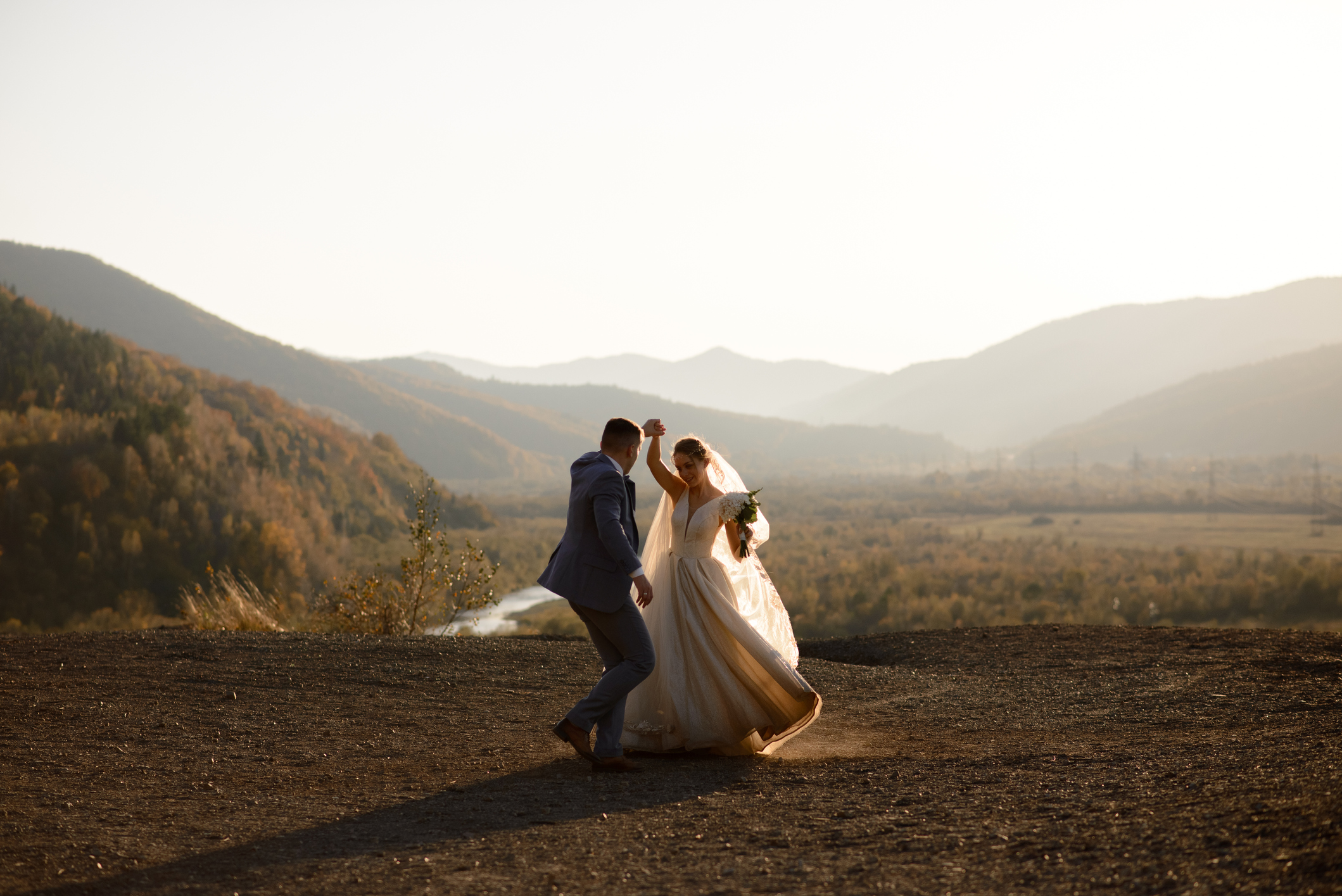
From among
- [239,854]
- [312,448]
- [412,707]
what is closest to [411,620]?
[412,707]

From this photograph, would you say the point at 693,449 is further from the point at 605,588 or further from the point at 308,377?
the point at 308,377

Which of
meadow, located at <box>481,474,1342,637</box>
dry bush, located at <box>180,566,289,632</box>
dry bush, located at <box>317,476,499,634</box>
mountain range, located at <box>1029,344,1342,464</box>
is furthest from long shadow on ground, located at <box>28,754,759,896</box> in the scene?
mountain range, located at <box>1029,344,1342,464</box>

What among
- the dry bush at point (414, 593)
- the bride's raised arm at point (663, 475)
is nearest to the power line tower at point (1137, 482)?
the dry bush at point (414, 593)

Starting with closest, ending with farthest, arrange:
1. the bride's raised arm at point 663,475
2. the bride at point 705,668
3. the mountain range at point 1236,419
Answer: the bride at point 705,668, the bride's raised arm at point 663,475, the mountain range at point 1236,419

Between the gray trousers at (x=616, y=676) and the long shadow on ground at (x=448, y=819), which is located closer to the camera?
the long shadow on ground at (x=448, y=819)

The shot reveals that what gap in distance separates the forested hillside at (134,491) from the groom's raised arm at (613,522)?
23.1m

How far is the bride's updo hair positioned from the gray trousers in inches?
46.8

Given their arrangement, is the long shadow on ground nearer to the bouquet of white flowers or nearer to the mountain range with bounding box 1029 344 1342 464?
the bouquet of white flowers

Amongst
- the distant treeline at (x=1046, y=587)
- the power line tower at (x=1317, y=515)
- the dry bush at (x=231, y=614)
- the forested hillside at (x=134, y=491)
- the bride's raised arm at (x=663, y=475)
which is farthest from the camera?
the power line tower at (x=1317, y=515)

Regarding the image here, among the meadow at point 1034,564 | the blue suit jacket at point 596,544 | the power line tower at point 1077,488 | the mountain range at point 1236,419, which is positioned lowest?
the meadow at point 1034,564

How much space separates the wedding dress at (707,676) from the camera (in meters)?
6.04

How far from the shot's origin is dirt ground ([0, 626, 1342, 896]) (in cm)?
389

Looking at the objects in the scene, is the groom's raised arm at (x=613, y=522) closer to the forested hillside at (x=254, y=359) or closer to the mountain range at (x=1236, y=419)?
the forested hillside at (x=254, y=359)

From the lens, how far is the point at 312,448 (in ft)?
192
